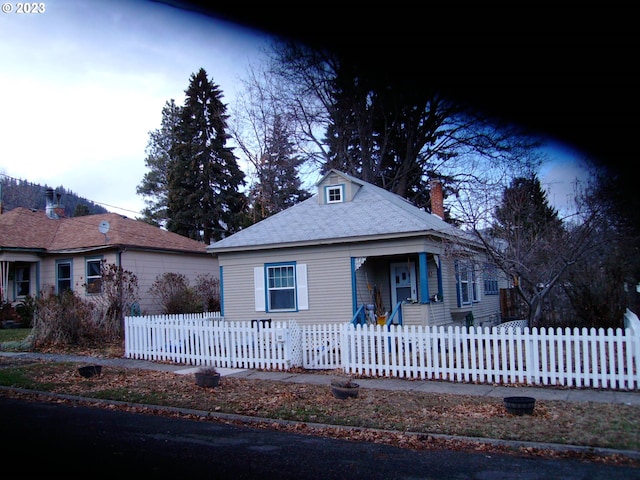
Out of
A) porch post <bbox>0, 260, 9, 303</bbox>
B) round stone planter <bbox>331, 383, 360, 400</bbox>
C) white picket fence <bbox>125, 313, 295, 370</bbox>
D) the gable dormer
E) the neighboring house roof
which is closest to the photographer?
round stone planter <bbox>331, 383, 360, 400</bbox>

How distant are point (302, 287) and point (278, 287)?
924 millimetres

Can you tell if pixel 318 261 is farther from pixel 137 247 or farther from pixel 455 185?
pixel 455 185

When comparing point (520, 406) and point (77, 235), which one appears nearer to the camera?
point (520, 406)

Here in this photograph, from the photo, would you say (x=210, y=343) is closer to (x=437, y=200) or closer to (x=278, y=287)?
(x=278, y=287)

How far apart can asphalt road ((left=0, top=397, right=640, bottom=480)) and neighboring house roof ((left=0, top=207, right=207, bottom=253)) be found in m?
14.0

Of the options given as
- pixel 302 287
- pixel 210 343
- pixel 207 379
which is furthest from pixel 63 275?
pixel 207 379

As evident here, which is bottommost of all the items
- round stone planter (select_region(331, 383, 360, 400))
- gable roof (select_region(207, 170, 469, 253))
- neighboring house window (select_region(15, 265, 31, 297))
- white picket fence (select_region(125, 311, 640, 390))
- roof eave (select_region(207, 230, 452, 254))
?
round stone planter (select_region(331, 383, 360, 400))

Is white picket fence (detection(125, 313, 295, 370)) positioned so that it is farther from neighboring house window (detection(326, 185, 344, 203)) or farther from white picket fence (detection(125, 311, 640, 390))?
neighboring house window (detection(326, 185, 344, 203))

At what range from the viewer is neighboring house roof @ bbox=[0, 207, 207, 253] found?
2136cm

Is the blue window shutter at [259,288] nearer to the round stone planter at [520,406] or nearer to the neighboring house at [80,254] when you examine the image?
the neighboring house at [80,254]

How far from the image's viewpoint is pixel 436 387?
9.90m

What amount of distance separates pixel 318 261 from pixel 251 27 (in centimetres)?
1226

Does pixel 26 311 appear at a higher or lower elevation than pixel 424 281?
lower

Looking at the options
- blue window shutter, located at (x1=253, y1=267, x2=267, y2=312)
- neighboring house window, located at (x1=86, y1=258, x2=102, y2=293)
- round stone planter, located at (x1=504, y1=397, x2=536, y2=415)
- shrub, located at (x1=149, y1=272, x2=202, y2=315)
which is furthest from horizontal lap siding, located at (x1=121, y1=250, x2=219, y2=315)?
round stone planter, located at (x1=504, y1=397, x2=536, y2=415)
